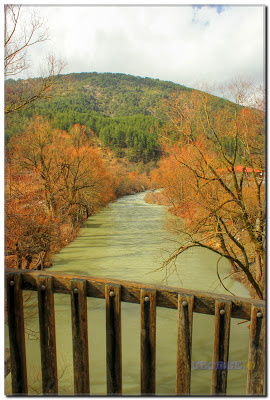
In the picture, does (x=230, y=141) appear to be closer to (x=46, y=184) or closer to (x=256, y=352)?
(x=256, y=352)

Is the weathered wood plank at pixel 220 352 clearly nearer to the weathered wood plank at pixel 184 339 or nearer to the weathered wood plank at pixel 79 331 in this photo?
the weathered wood plank at pixel 184 339

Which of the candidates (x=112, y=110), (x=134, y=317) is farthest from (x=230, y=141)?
(x=112, y=110)

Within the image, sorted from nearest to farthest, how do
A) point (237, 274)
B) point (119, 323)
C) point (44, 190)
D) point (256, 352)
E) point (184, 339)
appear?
point (256, 352) → point (184, 339) → point (119, 323) → point (237, 274) → point (44, 190)

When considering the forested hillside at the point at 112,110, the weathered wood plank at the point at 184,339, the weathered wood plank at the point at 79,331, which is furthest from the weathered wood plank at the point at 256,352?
the forested hillside at the point at 112,110

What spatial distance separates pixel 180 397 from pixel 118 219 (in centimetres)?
2150

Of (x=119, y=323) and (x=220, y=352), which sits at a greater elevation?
(x=119, y=323)

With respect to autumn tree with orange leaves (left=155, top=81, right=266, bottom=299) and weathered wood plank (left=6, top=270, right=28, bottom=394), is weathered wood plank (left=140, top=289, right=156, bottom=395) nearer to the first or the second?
weathered wood plank (left=6, top=270, right=28, bottom=394)

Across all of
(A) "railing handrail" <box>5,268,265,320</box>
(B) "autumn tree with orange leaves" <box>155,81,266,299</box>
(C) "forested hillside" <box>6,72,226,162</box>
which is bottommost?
(A) "railing handrail" <box>5,268,265,320</box>

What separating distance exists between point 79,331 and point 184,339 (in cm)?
76

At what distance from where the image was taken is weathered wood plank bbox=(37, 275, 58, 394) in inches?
83.0

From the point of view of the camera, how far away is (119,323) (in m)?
2.08

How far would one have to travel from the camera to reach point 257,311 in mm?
1780

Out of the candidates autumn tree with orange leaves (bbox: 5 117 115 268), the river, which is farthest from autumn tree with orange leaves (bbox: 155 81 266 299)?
autumn tree with orange leaves (bbox: 5 117 115 268)

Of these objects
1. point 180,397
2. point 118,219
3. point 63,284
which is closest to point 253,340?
point 180,397
